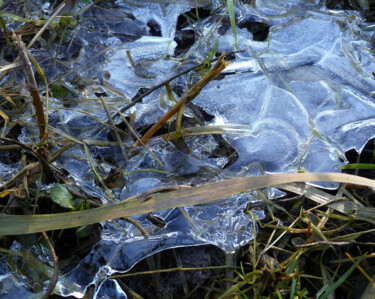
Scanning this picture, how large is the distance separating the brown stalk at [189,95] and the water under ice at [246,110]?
2.4 inches

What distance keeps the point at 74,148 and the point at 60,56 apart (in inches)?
23.7

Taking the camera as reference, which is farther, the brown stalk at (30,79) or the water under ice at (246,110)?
the water under ice at (246,110)

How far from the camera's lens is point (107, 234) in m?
1.33

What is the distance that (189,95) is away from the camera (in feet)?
4.87

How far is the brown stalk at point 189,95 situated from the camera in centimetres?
147

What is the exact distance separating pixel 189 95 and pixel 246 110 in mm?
326

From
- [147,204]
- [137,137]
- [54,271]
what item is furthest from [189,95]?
[54,271]

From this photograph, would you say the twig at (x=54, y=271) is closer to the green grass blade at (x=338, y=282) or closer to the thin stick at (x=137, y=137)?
the thin stick at (x=137, y=137)

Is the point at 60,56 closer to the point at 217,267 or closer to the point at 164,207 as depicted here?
the point at 164,207

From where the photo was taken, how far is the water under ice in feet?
4.39

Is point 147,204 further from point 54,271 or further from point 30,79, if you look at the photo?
point 30,79

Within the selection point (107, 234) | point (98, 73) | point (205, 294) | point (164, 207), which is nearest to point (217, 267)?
point (205, 294)

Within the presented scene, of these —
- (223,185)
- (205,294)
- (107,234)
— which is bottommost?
(205,294)

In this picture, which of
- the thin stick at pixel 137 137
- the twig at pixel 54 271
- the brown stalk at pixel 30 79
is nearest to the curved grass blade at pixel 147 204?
the twig at pixel 54 271
